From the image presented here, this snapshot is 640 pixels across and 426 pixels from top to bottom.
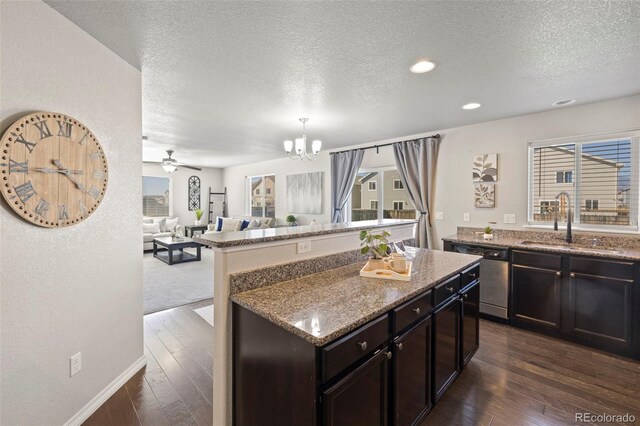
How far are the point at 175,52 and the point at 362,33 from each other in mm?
1338

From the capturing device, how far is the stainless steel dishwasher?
316cm

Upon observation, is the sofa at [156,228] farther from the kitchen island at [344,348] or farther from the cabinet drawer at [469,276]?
the cabinet drawer at [469,276]

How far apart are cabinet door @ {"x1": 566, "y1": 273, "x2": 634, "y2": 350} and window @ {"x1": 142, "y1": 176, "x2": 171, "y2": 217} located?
9129 millimetres

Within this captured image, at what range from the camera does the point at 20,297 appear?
1.47m

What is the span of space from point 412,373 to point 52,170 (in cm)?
233

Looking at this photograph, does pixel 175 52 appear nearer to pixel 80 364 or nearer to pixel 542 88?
pixel 80 364

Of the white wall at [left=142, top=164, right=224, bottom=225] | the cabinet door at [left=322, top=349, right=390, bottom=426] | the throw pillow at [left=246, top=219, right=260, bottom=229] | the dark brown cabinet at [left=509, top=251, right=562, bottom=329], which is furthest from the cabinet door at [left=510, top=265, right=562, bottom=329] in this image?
the white wall at [left=142, top=164, right=224, bottom=225]

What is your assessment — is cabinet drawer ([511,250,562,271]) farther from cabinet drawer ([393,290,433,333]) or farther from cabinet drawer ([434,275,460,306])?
cabinet drawer ([393,290,433,333])

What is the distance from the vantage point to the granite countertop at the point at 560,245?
104 inches

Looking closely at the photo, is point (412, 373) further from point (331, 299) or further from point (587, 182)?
point (587, 182)

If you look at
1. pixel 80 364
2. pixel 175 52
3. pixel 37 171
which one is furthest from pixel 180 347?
pixel 175 52

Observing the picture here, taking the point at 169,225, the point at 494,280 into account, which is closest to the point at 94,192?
the point at 494,280

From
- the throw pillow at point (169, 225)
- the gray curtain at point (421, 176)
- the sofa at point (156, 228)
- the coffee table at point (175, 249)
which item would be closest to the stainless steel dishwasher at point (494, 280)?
the gray curtain at point (421, 176)

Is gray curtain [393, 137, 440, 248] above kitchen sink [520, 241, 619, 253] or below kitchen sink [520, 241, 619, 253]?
above
